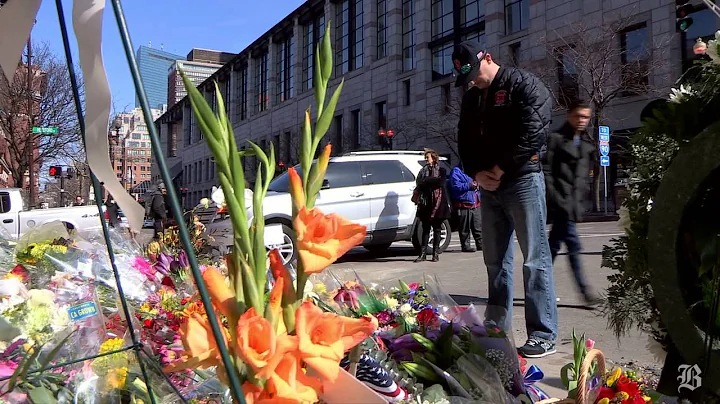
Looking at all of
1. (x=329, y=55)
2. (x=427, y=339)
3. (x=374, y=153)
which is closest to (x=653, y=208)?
(x=427, y=339)

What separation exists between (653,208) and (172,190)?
1.21m

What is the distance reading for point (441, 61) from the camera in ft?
103

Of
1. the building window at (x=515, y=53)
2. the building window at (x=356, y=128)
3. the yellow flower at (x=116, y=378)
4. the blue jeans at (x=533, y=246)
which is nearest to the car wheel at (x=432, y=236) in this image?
the blue jeans at (x=533, y=246)

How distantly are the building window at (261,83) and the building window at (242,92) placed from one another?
2.67 metres

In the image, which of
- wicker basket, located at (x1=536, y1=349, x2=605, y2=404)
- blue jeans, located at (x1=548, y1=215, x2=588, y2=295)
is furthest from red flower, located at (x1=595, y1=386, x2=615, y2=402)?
blue jeans, located at (x1=548, y1=215, x2=588, y2=295)

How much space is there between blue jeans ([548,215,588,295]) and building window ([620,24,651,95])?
18657mm

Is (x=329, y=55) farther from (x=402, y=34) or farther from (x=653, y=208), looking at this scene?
(x=402, y=34)

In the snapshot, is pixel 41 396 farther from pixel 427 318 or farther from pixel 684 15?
pixel 684 15

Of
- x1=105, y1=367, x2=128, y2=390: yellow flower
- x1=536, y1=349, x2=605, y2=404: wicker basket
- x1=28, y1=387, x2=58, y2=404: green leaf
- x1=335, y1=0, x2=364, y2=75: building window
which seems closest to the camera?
x1=28, y1=387, x2=58, y2=404: green leaf

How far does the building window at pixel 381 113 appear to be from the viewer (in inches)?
1358

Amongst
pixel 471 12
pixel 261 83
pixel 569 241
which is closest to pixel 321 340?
pixel 569 241

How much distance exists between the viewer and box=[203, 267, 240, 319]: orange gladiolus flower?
695 millimetres

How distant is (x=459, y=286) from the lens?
19.1 feet

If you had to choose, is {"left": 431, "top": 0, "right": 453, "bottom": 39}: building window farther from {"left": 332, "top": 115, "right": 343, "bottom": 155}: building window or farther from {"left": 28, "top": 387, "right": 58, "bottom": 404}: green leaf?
{"left": 28, "top": 387, "right": 58, "bottom": 404}: green leaf
